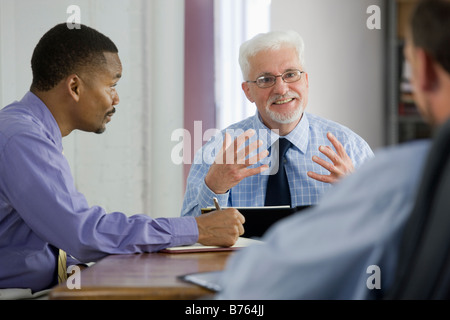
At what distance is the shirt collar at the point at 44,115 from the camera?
1.61m

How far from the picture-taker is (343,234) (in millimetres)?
649

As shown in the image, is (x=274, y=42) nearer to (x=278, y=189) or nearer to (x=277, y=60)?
(x=277, y=60)

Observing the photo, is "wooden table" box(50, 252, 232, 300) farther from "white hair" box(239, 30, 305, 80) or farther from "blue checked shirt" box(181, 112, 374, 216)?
"white hair" box(239, 30, 305, 80)

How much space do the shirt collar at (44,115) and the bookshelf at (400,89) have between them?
2.71 metres

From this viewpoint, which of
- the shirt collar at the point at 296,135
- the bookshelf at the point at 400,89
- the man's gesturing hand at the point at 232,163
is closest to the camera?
the man's gesturing hand at the point at 232,163

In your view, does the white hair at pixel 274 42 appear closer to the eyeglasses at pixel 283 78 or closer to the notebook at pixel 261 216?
the eyeglasses at pixel 283 78

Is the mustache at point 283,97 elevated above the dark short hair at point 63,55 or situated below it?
below

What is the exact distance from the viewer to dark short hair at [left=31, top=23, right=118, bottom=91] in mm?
1658

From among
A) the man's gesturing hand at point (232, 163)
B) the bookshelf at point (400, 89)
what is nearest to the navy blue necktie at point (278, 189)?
the man's gesturing hand at point (232, 163)

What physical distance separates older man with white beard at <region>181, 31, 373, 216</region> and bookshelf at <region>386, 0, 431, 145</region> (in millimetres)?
1720

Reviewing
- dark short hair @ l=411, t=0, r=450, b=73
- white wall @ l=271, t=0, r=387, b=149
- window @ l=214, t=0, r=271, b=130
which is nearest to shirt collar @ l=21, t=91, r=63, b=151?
dark short hair @ l=411, t=0, r=450, b=73

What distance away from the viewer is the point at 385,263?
0.74 m

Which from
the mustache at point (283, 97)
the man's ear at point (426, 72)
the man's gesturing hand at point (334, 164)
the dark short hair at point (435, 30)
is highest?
the dark short hair at point (435, 30)

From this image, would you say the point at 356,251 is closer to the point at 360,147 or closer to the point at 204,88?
the point at 360,147
